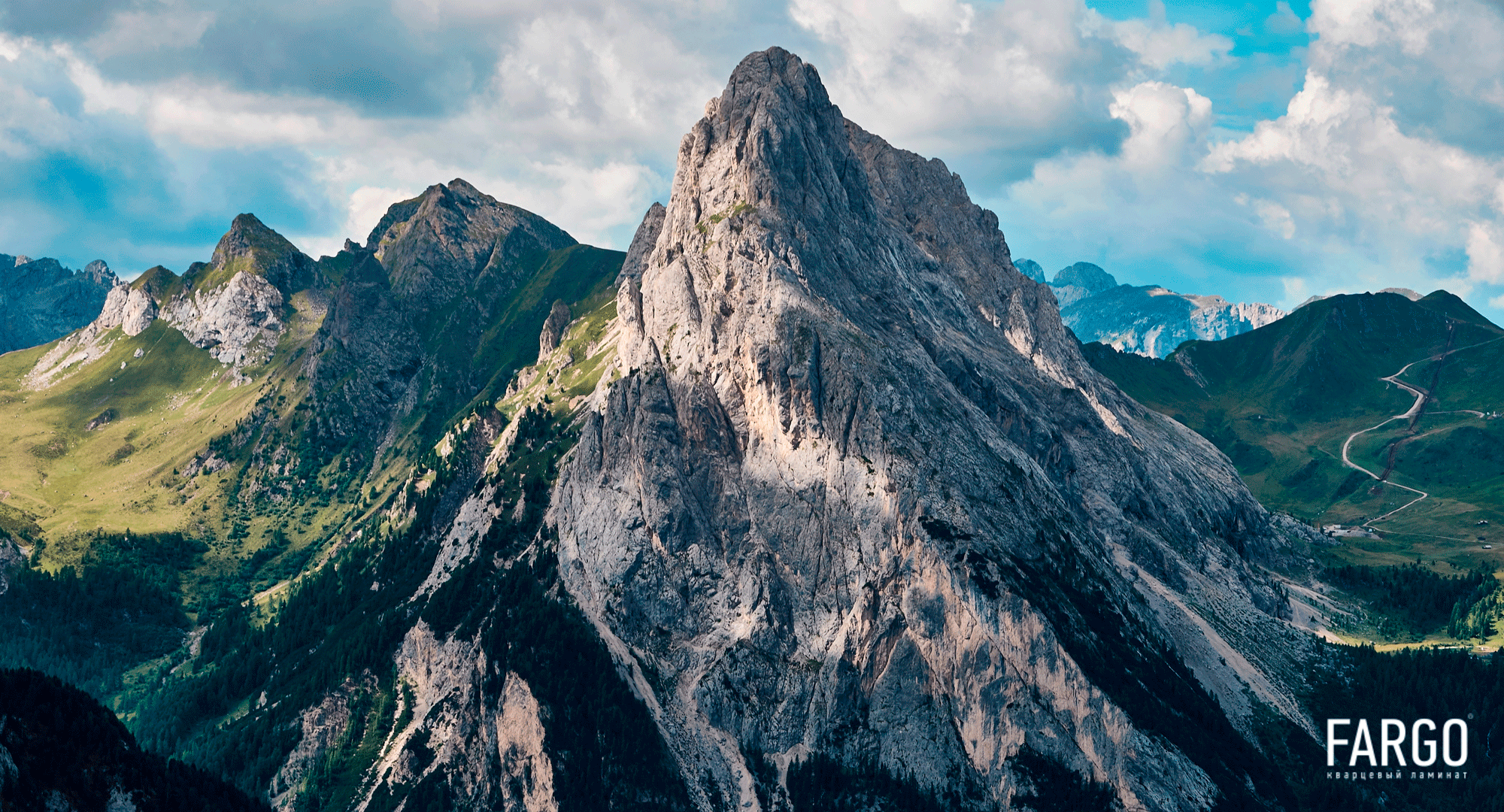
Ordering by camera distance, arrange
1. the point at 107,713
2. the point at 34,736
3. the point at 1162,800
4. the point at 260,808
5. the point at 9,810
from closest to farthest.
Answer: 1. the point at 9,810
2. the point at 34,736
3. the point at 107,713
4. the point at 260,808
5. the point at 1162,800

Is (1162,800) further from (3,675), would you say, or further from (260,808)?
(3,675)

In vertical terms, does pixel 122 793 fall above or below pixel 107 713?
below

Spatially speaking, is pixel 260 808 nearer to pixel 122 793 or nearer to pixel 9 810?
pixel 122 793

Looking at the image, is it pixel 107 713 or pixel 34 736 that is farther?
pixel 107 713

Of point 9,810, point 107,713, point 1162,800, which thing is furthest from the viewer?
point 1162,800

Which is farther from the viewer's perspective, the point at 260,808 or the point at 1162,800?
the point at 1162,800

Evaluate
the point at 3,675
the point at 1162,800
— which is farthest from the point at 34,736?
the point at 1162,800

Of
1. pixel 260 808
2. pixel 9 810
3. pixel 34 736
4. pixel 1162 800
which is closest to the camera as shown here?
pixel 9 810

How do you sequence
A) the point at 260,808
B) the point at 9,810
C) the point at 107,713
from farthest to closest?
the point at 260,808 → the point at 107,713 → the point at 9,810

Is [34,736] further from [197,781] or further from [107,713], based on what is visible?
[197,781]

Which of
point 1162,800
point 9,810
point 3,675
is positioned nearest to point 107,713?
point 3,675
